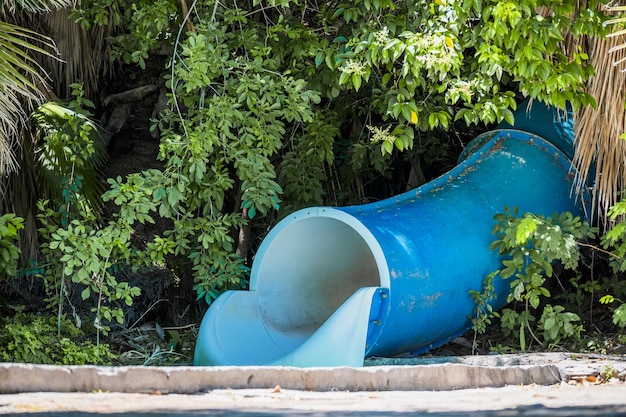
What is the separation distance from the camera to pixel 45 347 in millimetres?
6352

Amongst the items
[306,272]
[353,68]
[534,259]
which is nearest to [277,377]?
[353,68]

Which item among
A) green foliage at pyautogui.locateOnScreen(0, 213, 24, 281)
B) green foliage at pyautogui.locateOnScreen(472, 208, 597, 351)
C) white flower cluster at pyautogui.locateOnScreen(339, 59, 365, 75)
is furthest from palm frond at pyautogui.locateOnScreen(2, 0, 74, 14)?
green foliage at pyautogui.locateOnScreen(472, 208, 597, 351)

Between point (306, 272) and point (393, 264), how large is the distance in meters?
1.27

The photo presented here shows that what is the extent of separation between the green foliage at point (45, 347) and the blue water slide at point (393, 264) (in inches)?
27.4

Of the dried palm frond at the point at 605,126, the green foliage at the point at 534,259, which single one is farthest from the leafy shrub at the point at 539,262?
the dried palm frond at the point at 605,126

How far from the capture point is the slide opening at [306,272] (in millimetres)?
6648

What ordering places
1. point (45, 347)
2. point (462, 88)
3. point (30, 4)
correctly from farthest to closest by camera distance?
point (30, 4), point (45, 347), point (462, 88)

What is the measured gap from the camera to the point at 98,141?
286 inches

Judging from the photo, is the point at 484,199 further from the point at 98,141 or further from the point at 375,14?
the point at 98,141

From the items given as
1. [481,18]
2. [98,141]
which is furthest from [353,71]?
[98,141]

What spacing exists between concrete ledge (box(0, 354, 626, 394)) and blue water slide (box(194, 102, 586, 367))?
44.0 inches

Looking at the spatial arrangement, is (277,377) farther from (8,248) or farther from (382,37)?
(8,248)

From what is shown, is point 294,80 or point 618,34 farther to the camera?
point 294,80

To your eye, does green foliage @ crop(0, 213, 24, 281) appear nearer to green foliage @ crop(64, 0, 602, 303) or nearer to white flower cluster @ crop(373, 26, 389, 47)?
green foliage @ crop(64, 0, 602, 303)
